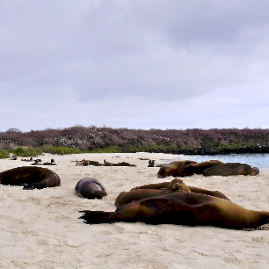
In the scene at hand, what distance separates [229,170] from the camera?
9.70 m

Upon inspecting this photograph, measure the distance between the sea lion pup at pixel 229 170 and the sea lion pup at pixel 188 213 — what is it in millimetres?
5562

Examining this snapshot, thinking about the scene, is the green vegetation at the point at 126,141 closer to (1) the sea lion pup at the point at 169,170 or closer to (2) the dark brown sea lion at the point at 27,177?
(2) the dark brown sea lion at the point at 27,177

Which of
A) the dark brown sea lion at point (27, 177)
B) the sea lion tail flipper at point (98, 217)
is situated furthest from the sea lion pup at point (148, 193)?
the dark brown sea lion at point (27, 177)

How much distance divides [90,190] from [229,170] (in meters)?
5.21

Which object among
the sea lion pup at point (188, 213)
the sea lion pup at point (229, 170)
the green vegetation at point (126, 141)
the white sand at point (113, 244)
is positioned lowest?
the white sand at point (113, 244)

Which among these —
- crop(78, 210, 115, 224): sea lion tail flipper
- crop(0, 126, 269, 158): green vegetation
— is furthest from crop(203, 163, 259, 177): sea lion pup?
crop(0, 126, 269, 158): green vegetation

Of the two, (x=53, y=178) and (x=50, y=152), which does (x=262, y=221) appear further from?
(x=50, y=152)

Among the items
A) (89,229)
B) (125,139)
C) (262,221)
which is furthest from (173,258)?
(125,139)

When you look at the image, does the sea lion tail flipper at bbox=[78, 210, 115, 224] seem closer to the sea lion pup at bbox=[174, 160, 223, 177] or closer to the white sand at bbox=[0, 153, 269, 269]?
the white sand at bbox=[0, 153, 269, 269]

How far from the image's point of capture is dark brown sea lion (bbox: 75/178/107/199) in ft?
20.1

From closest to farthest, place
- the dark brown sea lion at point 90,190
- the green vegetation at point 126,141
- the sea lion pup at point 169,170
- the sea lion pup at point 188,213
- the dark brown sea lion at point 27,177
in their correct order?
the sea lion pup at point 188,213, the dark brown sea lion at point 90,190, the dark brown sea lion at point 27,177, the sea lion pup at point 169,170, the green vegetation at point 126,141

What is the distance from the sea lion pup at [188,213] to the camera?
399 cm

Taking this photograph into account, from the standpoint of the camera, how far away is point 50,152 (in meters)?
21.7

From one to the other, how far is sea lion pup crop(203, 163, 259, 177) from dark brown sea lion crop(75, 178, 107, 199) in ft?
14.5
